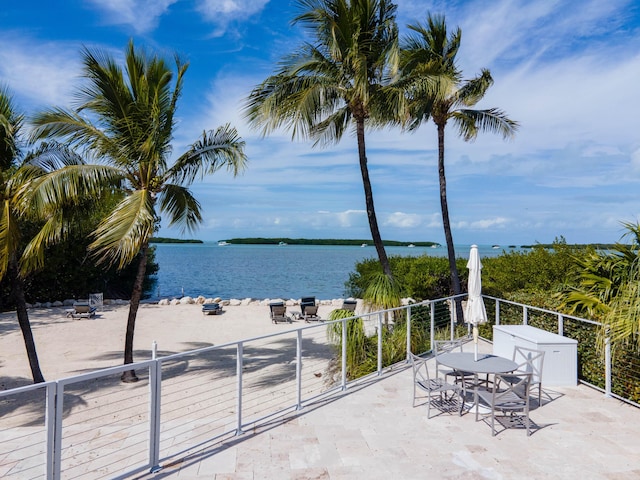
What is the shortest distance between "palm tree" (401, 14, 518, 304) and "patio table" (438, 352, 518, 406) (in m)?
6.52

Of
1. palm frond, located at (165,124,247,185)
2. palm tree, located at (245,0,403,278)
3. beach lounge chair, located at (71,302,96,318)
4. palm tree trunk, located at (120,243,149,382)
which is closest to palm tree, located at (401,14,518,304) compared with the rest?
palm tree, located at (245,0,403,278)

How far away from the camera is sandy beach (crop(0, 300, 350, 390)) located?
10.4 meters

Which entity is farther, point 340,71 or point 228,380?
point 340,71

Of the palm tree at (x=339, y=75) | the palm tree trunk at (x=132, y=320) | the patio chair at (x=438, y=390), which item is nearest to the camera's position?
the patio chair at (x=438, y=390)

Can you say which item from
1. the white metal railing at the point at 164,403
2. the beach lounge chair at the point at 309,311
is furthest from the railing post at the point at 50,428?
the beach lounge chair at the point at 309,311

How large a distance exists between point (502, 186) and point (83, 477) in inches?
854

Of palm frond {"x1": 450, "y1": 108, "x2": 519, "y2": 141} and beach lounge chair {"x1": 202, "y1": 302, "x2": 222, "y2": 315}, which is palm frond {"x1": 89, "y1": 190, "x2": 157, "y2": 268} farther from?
beach lounge chair {"x1": 202, "y1": 302, "x2": 222, "y2": 315}

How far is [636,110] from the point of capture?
35.8ft

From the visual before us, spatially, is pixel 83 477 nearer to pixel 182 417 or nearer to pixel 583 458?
pixel 182 417

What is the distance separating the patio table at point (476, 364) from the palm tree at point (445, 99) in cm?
652

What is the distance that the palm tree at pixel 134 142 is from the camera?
8.05 meters

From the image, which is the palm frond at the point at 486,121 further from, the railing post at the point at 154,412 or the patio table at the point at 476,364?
the railing post at the point at 154,412

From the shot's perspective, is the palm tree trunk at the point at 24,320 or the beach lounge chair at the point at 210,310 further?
the beach lounge chair at the point at 210,310

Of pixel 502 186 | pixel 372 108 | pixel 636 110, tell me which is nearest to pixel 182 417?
pixel 372 108
